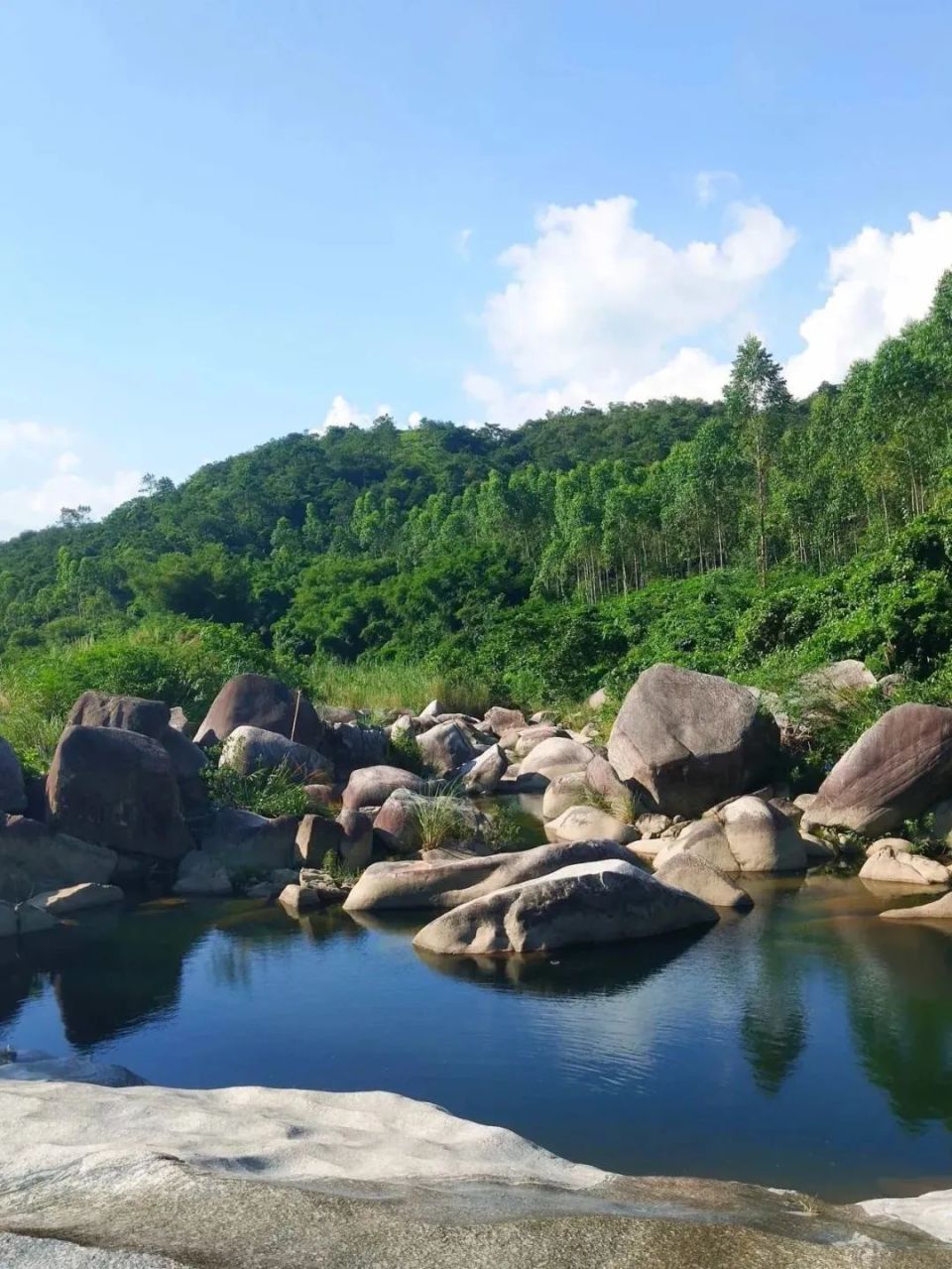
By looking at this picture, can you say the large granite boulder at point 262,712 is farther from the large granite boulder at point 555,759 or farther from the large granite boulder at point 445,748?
the large granite boulder at point 555,759

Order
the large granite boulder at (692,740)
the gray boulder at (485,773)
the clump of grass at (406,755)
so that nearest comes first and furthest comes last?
the large granite boulder at (692,740) < the gray boulder at (485,773) < the clump of grass at (406,755)

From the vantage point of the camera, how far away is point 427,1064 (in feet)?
27.4

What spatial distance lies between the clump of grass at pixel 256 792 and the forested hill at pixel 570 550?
806 centimetres

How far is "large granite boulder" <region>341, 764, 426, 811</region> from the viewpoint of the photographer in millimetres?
16453

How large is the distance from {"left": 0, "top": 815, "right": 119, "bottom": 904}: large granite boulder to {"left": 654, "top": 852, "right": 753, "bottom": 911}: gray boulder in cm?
611

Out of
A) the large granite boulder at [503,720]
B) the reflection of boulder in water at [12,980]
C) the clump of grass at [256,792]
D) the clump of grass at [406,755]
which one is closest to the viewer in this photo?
the reflection of boulder in water at [12,980]

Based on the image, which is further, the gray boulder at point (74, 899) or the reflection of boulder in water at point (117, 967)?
the gray boulder at point (74, 899)

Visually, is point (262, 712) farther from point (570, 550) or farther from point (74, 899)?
point (570, 550)

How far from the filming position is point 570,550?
1901 inches

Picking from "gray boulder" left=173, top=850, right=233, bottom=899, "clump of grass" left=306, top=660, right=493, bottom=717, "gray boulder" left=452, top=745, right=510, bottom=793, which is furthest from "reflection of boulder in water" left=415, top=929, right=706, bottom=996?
"clump of grass" left=306, top=660, right=493, bottom=717

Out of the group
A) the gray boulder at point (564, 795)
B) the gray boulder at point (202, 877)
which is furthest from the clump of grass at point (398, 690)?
the gray boulder at point (202, 877)

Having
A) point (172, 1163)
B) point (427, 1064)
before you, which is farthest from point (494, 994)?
point (172, 1163)

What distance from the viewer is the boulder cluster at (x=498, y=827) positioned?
11.2 meters

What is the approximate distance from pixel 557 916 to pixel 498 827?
4454mm
